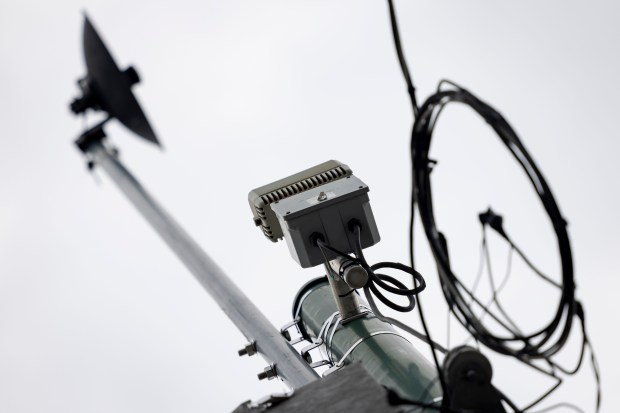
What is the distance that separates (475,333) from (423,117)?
2.87ft

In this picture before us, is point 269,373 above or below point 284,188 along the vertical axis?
below

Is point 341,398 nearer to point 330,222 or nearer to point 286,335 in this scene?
point 330,222

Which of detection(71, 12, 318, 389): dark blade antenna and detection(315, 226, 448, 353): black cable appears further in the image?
detection(71, 12, 318, 389): dark blade antenna

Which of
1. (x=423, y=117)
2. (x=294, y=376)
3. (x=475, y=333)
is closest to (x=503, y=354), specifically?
(x=475, y=333)

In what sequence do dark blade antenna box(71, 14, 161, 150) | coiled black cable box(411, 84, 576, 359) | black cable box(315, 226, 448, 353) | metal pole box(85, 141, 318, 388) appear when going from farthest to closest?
dark blade antenna box(71, 14, 161, 150), metal pole box(85, 141, 318, 388), black cable box(315, 226, 448, 353), coiled black cable box(411, 84, 576, 359)

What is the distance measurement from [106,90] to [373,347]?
832 centimetres

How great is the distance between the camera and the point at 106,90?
515 inches

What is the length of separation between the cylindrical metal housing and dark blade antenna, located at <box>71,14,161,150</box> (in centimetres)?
627

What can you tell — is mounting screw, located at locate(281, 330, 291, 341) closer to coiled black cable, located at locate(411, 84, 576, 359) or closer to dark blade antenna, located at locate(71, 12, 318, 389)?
dark blade antenna, located at locate(71, 12, 318, 389)

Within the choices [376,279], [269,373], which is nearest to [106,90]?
[269,373]

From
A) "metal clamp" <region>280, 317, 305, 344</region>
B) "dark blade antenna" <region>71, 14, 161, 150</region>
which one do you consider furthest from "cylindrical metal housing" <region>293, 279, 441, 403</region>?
"dark blade antenna" <region>71, 14, 161, 150</region>

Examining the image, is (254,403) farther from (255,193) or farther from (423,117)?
(255,193)

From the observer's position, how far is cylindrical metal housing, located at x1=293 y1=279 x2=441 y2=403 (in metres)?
4.96

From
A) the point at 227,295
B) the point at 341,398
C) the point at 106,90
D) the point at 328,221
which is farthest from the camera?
the point at 106,90
